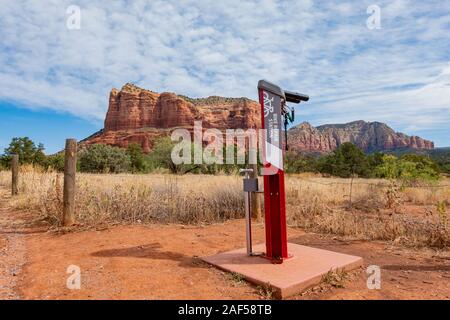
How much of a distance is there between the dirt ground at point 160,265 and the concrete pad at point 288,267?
0.32 feet

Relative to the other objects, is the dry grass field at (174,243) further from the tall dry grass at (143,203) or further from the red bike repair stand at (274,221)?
the red bike repair stand at (274,221)

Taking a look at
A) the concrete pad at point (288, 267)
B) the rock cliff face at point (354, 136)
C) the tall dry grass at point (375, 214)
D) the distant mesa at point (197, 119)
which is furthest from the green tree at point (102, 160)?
the rock cliff face at point (354, 136)

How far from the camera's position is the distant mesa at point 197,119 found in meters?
105

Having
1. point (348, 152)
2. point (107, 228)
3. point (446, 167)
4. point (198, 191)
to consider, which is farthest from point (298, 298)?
point (446, 167)

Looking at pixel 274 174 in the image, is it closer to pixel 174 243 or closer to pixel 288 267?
pixel 288 267

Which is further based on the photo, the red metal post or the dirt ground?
the red metal post

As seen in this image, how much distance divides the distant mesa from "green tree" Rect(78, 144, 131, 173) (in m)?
70.7

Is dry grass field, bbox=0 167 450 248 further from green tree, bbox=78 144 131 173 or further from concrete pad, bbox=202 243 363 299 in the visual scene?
green tree, bbox=78 144 131 173

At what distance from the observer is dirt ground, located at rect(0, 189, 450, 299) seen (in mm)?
3129

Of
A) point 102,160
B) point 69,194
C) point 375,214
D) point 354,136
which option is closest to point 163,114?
point 354,136

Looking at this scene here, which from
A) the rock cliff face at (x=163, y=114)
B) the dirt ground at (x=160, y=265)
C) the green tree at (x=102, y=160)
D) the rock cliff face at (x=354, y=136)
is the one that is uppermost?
the rock cliff face at (x=163, y=114)

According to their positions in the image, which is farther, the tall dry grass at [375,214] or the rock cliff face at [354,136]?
the rock cliff face at [354,136]

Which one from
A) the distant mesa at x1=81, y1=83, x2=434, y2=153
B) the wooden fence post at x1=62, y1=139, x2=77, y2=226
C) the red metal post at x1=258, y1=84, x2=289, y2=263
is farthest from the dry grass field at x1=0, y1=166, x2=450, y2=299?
the distant mesa at x1=81, y1=83, x2=434, y2=153

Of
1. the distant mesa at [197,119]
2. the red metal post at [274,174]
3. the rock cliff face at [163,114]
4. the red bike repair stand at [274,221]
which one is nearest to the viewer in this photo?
the red bike repair stand at [274,221]
